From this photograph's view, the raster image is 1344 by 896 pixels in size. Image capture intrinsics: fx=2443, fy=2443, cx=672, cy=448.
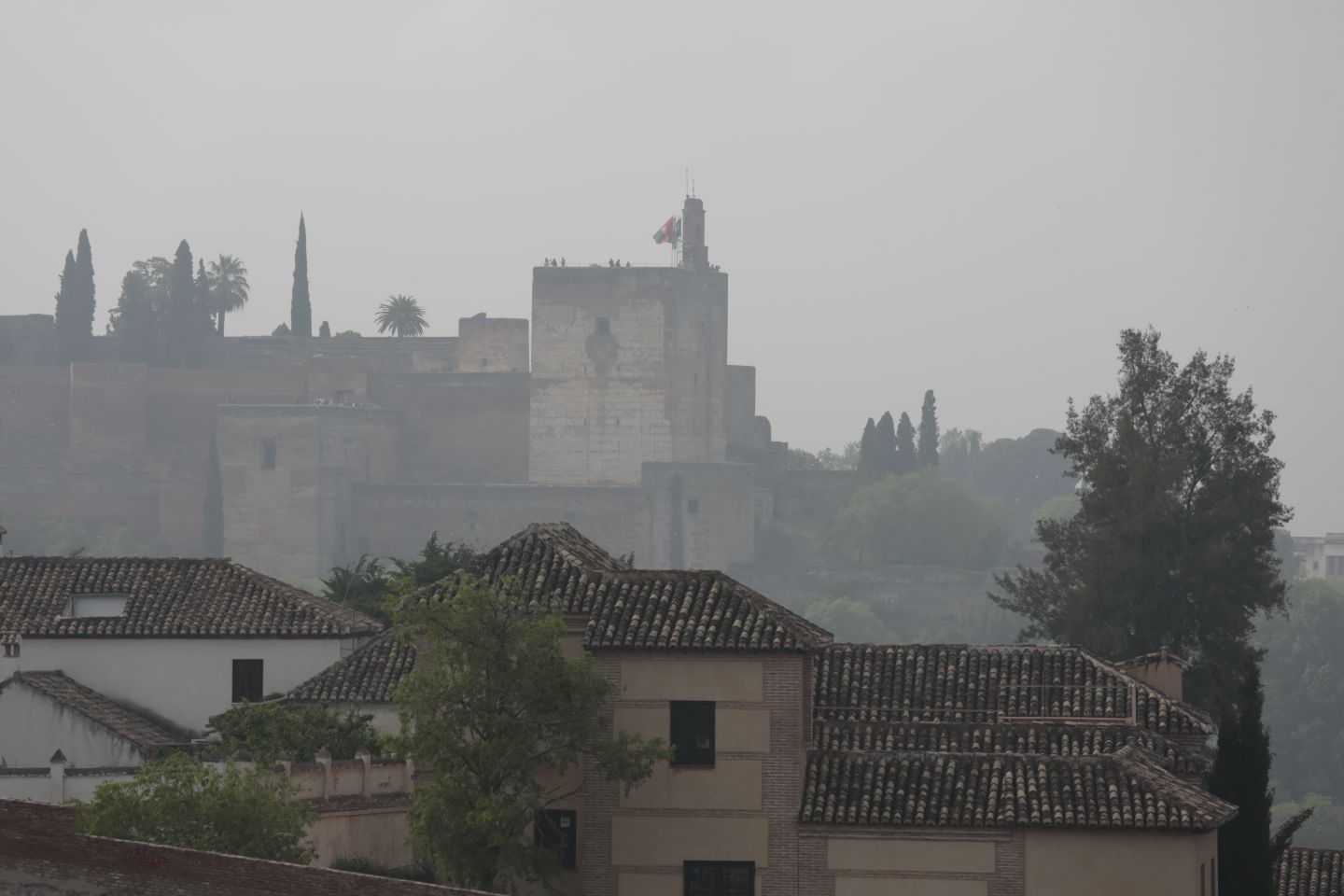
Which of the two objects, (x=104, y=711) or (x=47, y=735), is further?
(x=104, y=711)

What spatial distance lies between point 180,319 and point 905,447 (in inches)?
1176

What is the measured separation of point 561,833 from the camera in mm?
20938

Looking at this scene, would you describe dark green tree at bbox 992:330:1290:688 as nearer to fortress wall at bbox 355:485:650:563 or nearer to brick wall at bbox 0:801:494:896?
brick wall at bbox 0:801:494:896

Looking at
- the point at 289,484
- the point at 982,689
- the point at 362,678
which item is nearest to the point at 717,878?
the point at 982,689

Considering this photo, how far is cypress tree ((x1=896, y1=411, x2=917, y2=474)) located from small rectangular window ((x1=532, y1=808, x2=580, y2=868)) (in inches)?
3141

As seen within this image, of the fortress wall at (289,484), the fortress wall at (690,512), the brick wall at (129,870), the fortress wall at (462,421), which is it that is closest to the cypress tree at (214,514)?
the fortress wall at (289,484)

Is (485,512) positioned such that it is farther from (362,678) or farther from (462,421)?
(362,678)

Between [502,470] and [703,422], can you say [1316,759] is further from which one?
[502,470]

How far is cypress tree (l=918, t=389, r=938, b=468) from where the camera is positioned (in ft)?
333

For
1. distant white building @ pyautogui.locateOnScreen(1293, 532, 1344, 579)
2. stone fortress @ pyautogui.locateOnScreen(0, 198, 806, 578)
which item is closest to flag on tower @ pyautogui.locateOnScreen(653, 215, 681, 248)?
stone fortress @ pyautogui.locateOnScreen(0, 198, 806, 578)

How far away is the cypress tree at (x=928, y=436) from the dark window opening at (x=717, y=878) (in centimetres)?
8126

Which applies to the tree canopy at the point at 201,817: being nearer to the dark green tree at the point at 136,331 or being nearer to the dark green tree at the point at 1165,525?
the dark green tree at the point at 1165,525

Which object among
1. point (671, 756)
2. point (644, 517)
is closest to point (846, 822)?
point (671, 756)

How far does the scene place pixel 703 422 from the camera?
90.5 m
